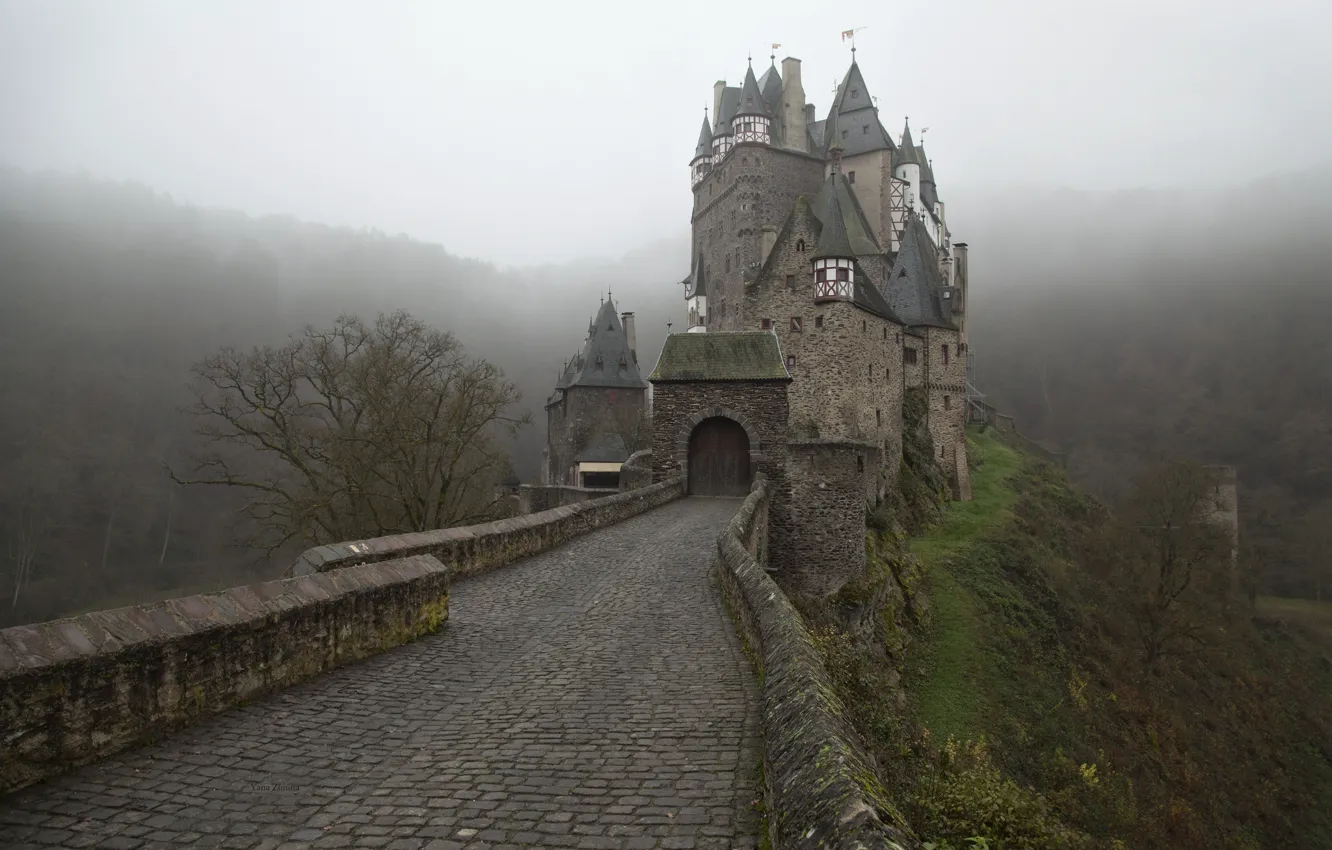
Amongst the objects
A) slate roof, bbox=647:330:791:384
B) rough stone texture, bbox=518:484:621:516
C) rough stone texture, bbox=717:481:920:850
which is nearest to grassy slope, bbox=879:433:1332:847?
rough stone texture, bbox=717:481:920:850

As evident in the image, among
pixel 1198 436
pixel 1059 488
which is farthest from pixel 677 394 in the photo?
pixel 1198 436

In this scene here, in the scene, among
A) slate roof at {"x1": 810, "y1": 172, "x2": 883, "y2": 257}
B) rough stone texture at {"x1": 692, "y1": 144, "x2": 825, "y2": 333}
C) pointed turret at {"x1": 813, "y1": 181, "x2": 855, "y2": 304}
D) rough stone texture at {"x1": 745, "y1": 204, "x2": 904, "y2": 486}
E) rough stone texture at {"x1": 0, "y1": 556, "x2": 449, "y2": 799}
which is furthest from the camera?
rough stone texture at {"x1": 692, "y1": 144, "x2": 825, "y2": 333}

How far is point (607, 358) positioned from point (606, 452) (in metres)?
8.74

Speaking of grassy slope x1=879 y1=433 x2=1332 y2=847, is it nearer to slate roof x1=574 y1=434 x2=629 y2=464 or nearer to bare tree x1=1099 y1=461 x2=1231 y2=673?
bare tree x1=1099 y1=461 x2=1231 y2=673

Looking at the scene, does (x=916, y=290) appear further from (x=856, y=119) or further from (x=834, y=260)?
(x=856, y=119)

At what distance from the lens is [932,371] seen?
1455 inches

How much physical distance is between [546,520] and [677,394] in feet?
28.2

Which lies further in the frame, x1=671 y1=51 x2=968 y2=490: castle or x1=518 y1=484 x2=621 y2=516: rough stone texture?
x1=518 y1=484 x2=621 y2=516: rough stone texture

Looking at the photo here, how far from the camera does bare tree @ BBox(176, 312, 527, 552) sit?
871 inches

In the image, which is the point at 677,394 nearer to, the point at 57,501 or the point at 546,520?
the point at 546,520

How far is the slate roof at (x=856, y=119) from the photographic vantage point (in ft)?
153

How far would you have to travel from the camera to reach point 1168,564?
29.2 meters

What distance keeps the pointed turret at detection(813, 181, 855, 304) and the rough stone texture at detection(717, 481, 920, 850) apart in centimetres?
2522

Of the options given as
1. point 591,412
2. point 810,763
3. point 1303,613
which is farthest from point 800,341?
point 1303,613
